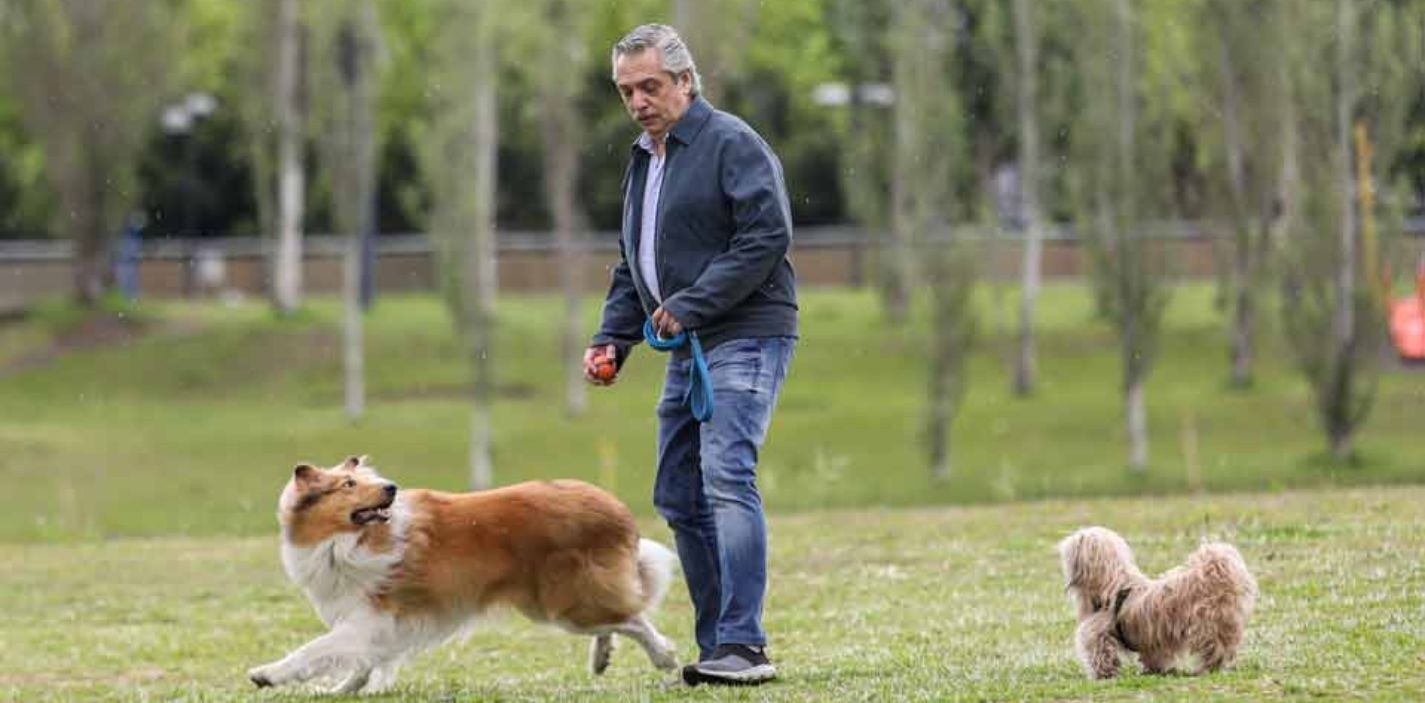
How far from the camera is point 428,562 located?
973 cm

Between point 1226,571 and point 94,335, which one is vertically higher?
point 1226,571

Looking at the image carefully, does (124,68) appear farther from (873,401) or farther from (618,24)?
(873,401)

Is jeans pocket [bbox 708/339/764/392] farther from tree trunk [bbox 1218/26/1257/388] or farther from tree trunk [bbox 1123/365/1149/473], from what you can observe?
tree trunk [bbox 1218/26/1257/388]

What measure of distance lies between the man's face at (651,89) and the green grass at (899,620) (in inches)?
82.6

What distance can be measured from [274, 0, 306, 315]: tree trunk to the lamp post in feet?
8.83

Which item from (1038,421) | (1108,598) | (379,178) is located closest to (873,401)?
(1038,421)

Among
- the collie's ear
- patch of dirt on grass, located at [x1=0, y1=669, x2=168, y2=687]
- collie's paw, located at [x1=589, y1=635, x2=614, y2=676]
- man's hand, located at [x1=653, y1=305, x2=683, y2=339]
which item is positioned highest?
man's hand, located at [x1=653, y1=305, x2=683, y2=339]

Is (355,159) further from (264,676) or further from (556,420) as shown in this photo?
(264,676)

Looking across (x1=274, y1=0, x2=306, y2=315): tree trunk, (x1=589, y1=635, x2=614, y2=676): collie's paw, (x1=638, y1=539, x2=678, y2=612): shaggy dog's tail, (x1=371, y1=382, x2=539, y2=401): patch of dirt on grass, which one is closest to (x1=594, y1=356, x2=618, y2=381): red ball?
(x1=638, y1=539, x2=678, y2=612): shaggy dog's tail

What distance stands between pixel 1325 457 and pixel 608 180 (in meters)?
32.9

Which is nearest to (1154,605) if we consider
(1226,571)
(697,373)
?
(1226,571)

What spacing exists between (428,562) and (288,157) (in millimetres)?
40779

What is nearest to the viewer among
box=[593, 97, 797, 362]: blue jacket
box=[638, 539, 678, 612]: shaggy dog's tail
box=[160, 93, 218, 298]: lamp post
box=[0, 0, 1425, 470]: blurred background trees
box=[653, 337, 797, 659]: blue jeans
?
box=[593, 97, 797, 362]: blue jacket

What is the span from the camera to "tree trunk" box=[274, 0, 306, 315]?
158 ft
